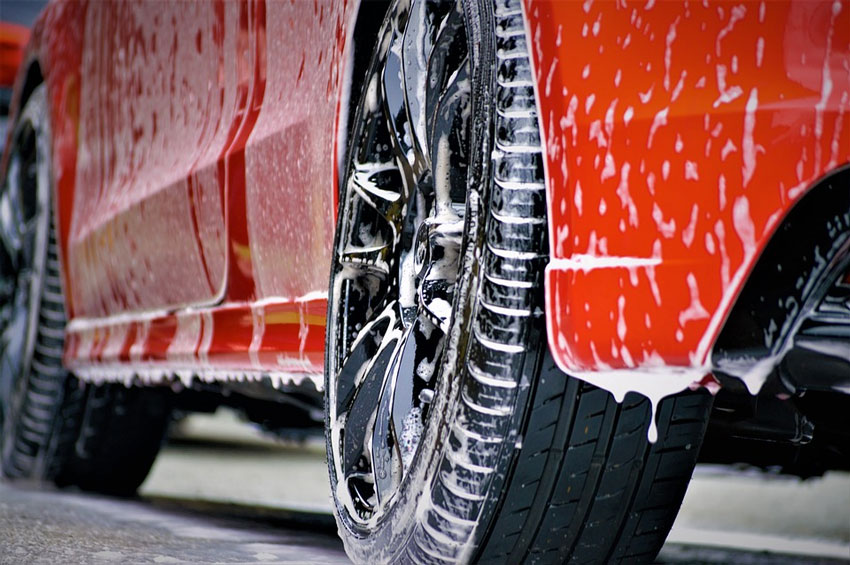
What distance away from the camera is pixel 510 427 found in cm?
140

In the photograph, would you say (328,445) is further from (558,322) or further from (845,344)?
(845,344)

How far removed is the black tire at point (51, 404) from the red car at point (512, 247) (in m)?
0.83

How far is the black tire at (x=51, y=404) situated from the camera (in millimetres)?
3455

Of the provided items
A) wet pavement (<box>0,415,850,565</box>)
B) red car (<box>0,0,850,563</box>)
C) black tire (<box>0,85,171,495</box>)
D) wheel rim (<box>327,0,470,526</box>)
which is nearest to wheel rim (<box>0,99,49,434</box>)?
black tire (<box>0,85,171,495</box>)

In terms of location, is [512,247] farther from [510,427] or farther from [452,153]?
[452,153]

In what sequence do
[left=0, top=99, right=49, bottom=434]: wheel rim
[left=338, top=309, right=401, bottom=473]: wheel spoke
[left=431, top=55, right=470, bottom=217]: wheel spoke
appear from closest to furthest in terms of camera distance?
[left=431, top=55, right=470, bottom=217]: wheel spoke
[left=338, top=309, right=401, bottom=473]: wheel spoke
[left=0, top=99, right=49, bottom=434]: wheel rim

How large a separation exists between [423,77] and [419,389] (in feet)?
1.53

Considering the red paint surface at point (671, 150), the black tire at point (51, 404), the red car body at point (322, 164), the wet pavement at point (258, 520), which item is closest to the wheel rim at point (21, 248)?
the black tire at point (51, 404)

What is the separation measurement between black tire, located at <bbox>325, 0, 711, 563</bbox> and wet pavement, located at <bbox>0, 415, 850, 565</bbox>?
0.61 m

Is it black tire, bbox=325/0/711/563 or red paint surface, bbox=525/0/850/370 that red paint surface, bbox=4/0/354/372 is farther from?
red paint surface, bbox=525/0/850/370

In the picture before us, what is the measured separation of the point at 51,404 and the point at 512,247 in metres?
2.43

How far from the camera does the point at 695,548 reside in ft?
9.68

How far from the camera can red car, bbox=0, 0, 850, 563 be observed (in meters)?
1.21

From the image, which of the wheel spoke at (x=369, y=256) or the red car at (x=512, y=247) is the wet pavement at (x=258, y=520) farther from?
the wheel spoke at (x=369, y=256)
